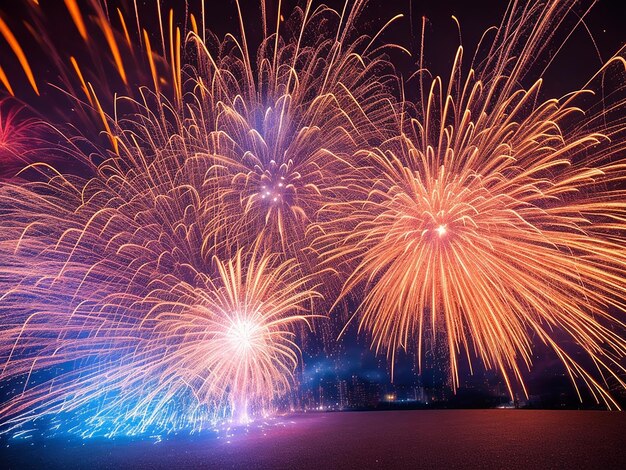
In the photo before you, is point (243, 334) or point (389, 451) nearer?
point (389, 451)

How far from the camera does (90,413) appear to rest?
34.4 metres

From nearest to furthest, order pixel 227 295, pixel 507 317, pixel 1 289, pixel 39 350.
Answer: pixel 507 317, pixel 1 289, pixel 227 295, pixel 39 350

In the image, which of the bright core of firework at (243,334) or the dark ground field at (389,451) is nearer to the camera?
the dark ground field at (389,451)

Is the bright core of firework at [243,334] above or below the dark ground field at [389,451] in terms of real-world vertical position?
above

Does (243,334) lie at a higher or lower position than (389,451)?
higher

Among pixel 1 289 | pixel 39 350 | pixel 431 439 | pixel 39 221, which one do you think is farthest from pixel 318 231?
pixel 39 350

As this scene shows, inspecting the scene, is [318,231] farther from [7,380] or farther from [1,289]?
[7,380]

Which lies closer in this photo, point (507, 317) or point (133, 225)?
point (507, 317)

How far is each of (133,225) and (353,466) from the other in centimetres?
1329

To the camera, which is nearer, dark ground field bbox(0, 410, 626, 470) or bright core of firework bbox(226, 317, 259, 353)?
dark ground field bbox(0, 410, 626, 470)

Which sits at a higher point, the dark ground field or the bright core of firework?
the bright core of firework

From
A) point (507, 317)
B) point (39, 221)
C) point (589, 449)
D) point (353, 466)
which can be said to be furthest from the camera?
point (39, 221)

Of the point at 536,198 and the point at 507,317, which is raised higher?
the point at 536,198

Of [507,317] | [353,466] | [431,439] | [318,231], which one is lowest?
[353,466]
